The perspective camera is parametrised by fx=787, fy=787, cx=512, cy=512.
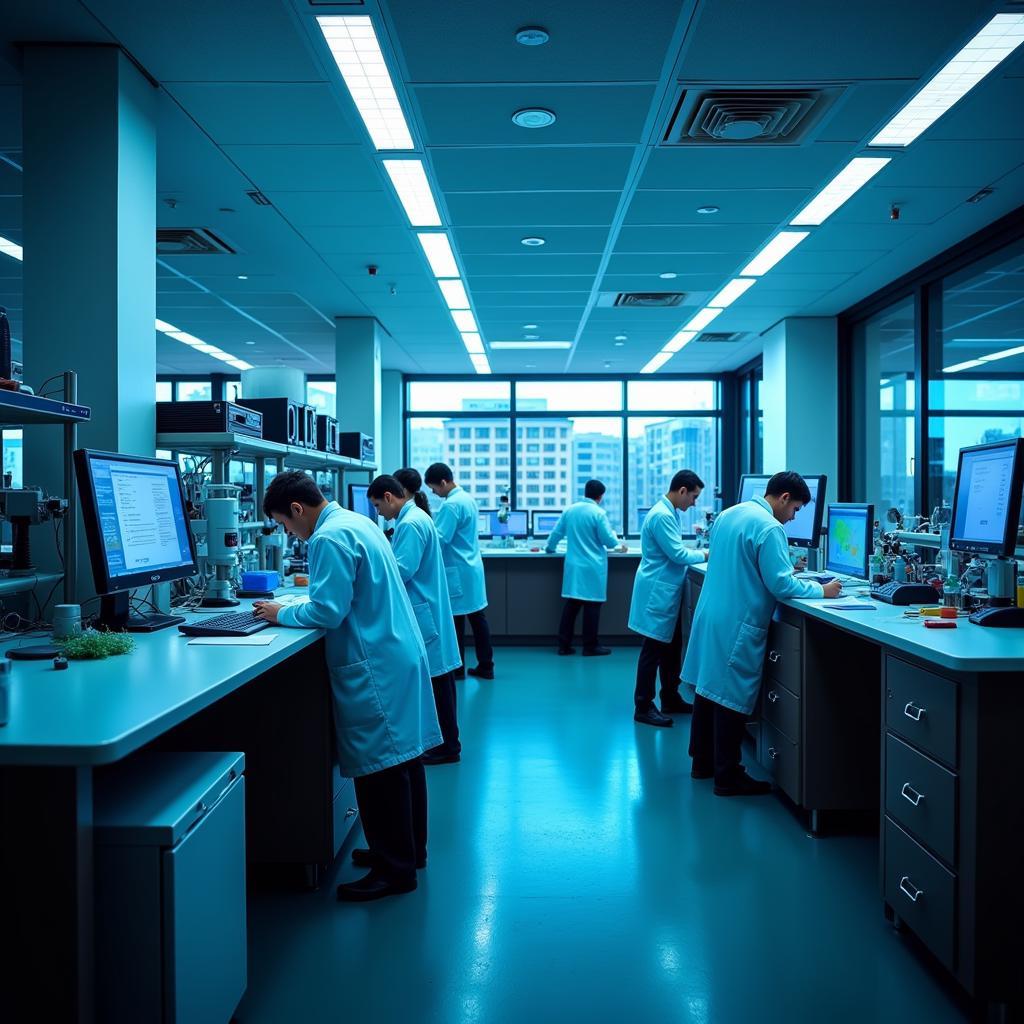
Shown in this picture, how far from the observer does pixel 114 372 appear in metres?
2.88

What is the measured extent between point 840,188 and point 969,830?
131 inches

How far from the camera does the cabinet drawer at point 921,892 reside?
1.91 metres

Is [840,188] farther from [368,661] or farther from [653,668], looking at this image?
[368,661]

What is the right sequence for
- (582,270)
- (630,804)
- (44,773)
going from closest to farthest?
(44,773)
(630,804)
(582,270)

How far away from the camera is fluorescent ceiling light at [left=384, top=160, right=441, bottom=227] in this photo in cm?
379

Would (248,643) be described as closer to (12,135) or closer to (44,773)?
(44,773)

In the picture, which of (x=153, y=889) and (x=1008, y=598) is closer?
(x=153, y=889)

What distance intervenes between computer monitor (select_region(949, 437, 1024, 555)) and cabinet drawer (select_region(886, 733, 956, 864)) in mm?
739

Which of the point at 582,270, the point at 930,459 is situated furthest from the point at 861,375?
the point at 582,270

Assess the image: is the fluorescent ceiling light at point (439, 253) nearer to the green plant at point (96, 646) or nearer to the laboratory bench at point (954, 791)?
the laboratory bench at point (954, 791)

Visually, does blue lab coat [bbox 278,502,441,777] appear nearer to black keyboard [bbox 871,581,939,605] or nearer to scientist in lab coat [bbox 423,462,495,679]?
black keyboard [bbox 871,581,939,605]

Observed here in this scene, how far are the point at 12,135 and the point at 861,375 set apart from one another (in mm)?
6238

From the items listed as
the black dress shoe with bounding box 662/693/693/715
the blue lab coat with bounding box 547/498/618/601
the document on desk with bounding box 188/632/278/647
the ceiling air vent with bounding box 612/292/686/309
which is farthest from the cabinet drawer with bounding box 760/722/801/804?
the ceiling air vent with bounding box 612/292/686/309

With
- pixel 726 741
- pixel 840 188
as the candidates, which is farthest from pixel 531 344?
pixel 726 741
